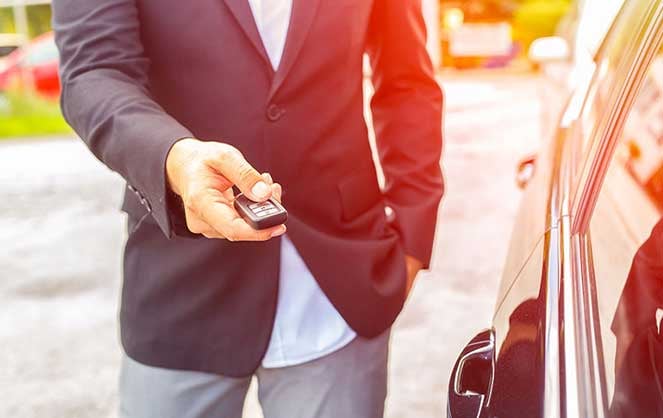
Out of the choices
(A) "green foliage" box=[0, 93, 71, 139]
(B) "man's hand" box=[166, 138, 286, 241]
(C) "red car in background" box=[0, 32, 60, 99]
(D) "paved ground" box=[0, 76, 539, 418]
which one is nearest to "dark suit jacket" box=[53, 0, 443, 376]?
(B) "man's hand" box=[166, 138, 286, 241]

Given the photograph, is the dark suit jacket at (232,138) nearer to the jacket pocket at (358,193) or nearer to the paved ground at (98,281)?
the jacket pocket at (358,193)

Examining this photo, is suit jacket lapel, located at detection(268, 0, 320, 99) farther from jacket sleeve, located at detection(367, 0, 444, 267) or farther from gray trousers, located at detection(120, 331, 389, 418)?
gray trousers, located at detection(120, 331, 389, 418)

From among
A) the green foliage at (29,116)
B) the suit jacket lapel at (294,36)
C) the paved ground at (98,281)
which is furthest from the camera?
the green foliage at (29,116)

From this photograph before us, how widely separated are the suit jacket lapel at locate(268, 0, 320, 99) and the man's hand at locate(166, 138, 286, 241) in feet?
1.08

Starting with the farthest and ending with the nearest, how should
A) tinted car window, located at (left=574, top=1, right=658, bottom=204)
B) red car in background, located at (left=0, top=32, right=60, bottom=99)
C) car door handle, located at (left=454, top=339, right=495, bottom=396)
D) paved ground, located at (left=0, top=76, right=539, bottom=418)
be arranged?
red car in background, located at (left=0, top=32, right=60, bottom=99)
paved ground, located at (left=0, top=76, right=539, bottom=418)
tinted car window, located at (left=574, top=1, right=658, bottom=204)
car door handle, located at (left=454, top=339, right=495, bottom=396)

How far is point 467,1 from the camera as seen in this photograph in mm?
12680

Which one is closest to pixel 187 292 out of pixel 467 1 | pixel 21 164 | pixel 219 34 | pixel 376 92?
pixel 219 34

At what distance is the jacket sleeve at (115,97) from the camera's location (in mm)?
1302

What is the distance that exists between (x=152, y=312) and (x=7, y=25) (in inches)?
342

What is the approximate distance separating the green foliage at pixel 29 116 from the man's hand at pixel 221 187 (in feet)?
28.1

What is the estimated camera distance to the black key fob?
114 centimetres

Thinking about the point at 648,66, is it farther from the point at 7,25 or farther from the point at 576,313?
the point at 7,25

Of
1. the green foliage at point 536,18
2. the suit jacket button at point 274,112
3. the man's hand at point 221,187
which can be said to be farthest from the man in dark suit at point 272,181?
the green foliage at point 536,18

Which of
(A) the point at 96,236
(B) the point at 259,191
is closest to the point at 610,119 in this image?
(B) the point at 259,191
